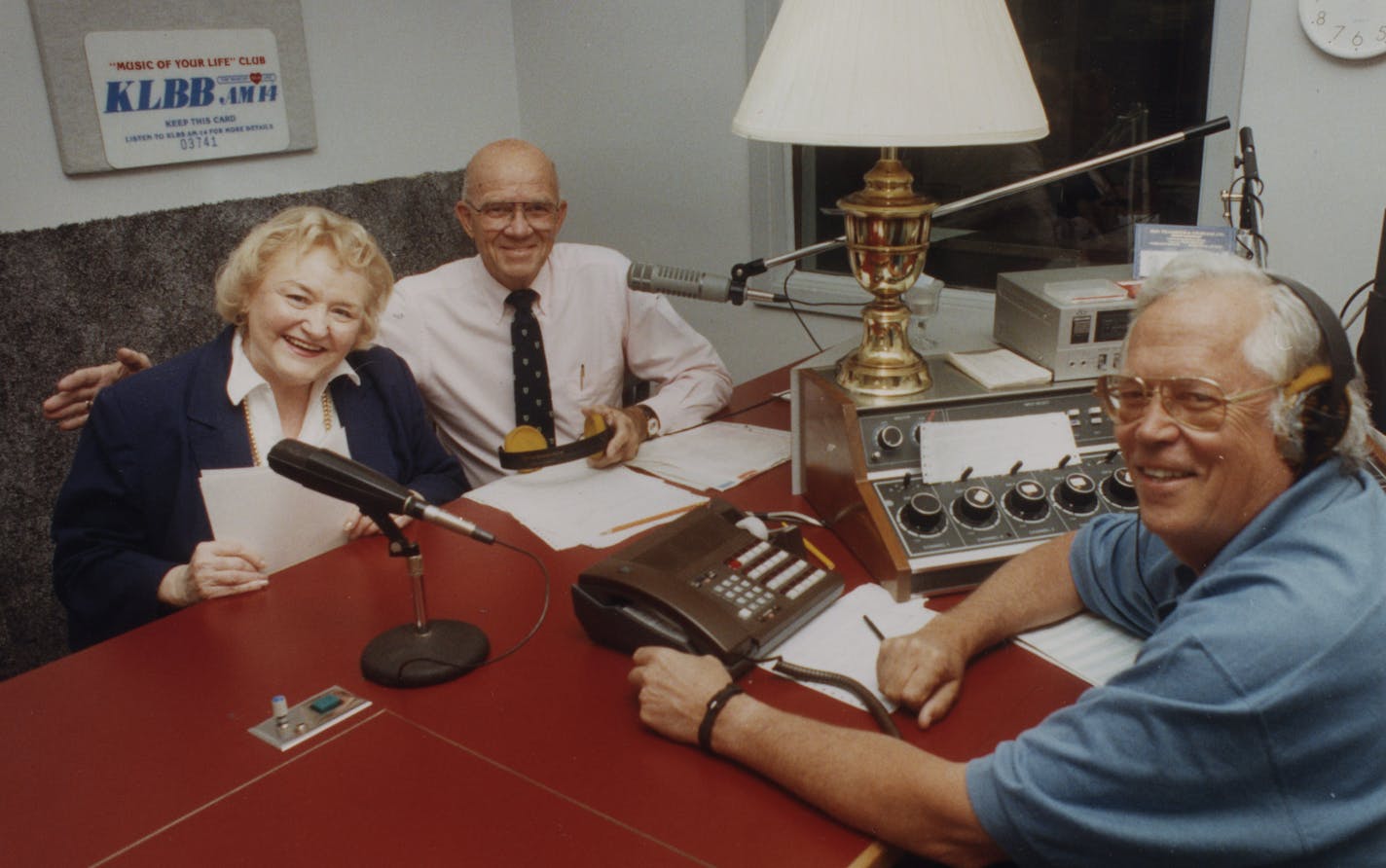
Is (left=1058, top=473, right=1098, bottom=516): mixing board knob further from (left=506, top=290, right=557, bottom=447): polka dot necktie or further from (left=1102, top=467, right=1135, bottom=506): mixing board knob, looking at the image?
(left=506, top=290, right=557, bottom=447): polka dot necktie

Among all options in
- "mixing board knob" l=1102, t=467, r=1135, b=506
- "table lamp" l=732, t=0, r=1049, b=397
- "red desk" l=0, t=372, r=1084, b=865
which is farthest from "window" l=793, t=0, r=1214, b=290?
"red desk" l=0, t=372, r=1084, b=865

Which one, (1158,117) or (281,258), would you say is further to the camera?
(1158,117)

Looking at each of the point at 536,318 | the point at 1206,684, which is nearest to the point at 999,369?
the point at 1206,684

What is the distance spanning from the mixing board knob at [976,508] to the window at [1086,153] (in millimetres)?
1209

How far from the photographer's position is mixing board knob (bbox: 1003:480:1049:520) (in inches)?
57.5

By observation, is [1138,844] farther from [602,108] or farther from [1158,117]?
[602,108]

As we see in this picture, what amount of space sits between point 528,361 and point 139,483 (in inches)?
35.3

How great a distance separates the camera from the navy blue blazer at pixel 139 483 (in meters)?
1.54

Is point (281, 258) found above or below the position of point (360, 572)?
above

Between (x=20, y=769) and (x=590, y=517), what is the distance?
820 mm

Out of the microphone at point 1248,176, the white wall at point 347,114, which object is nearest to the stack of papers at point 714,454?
the microphone at point 1248,176

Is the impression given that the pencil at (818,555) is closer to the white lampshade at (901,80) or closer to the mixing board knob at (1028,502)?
the mixing board knob at (1028,502)

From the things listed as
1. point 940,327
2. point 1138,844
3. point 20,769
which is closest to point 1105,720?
point 1138,844

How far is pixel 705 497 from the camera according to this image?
174 centimetres
